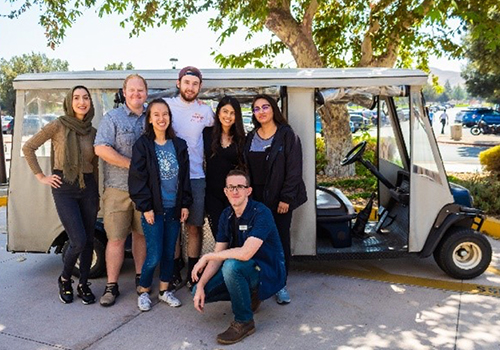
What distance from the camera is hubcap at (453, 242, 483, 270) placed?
469 cm

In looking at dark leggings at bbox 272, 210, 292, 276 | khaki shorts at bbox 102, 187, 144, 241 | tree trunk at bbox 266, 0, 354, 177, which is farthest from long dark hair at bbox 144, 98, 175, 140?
tree trunk at bbox 266, 0, 354, 177

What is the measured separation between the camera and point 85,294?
14.1 feet

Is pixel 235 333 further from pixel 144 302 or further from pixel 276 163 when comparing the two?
pixel 276 163

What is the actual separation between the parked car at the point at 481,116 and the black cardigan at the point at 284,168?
92.6 feet

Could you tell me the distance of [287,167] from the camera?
411 centimetres

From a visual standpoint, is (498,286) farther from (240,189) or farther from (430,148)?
(240,189)

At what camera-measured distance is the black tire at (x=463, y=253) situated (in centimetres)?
464

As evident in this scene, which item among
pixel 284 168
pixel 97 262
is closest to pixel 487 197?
pixel 284 168

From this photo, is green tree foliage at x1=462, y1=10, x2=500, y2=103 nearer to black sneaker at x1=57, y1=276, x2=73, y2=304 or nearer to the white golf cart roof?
the white golf cart roof

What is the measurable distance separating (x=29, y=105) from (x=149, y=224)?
64.5 inches

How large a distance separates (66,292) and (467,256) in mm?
3553

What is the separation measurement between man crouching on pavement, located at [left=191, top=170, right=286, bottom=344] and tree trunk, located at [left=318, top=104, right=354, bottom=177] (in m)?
6.51

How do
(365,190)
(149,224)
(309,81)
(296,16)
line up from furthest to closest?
(296,16), (365,190), (309,81), (149,224)

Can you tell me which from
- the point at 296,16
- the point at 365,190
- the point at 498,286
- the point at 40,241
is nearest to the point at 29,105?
the point at 40,241
